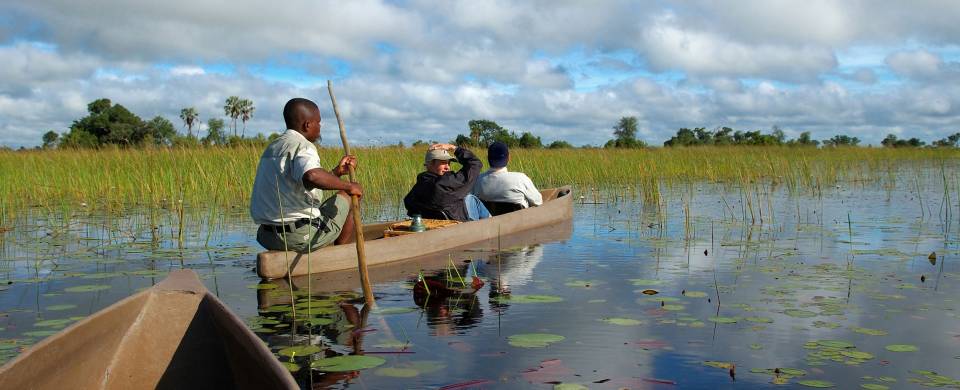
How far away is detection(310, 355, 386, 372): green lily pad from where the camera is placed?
358 centimetres

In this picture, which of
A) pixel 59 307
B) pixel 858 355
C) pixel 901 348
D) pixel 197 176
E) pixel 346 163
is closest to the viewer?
pixel 858 355

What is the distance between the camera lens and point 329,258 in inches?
244

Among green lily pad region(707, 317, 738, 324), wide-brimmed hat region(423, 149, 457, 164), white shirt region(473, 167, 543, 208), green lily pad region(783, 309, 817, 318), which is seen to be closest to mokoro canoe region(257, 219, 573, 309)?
white shirt region(473, 167, 543, 208)

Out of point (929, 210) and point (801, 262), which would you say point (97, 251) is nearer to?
point (801, 262)

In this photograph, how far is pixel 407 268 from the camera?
658 centimetres

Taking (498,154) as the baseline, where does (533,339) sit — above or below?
below

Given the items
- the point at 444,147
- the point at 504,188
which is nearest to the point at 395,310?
the point at 444,147

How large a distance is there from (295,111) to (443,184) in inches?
87.7

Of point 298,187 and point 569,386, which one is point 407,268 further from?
point 569,386

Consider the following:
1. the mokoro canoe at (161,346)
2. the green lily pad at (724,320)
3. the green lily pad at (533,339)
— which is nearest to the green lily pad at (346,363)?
the mokoro canoe at (161,346)

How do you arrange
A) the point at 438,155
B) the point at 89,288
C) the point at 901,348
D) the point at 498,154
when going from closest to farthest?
the point at 901,348
the point at 89,288
the point at 438,155
the point at 498,154

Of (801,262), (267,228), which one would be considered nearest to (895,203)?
(801,262)

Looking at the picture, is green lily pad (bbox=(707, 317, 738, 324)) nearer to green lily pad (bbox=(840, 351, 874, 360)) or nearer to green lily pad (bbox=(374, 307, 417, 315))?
green lily pad (bbox=(840, 351, 874, 360))

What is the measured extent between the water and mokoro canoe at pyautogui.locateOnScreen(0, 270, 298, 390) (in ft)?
1.40
